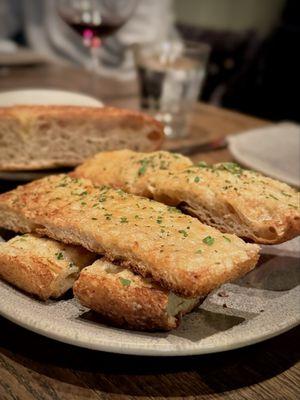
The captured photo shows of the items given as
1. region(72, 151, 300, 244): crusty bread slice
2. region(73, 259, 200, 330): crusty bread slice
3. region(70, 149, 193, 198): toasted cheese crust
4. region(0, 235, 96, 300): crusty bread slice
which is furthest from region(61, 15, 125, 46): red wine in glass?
region(73, 259, 200, 330): crusty bread slice

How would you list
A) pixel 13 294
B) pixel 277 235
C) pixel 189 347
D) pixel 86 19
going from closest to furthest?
pixel 189 347, pixel 13 294, pixel 277 235, pixel 86 19

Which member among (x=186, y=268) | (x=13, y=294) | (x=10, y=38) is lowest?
(x=10, y=38)

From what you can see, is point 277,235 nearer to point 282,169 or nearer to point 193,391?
point 193,391

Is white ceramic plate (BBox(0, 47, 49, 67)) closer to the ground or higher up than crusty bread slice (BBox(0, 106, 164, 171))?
closer to the ground

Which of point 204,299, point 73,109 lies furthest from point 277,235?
point 73,109

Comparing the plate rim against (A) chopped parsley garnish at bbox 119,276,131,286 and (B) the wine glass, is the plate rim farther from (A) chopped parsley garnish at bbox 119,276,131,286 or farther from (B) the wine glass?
(B) the wine glass

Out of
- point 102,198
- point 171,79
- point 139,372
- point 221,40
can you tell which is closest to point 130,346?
point 139,372

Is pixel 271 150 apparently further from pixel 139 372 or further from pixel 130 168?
pixel 139 372
